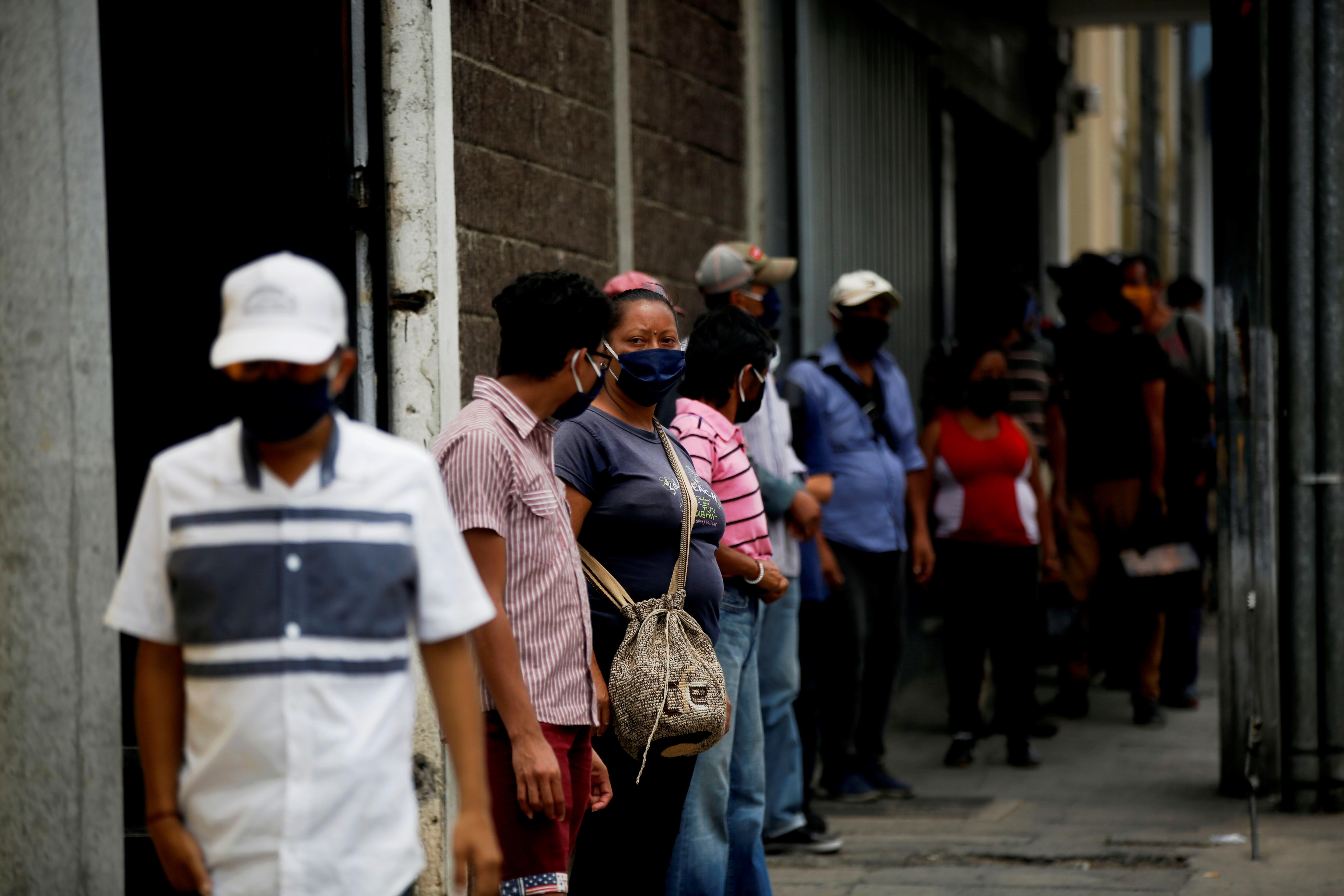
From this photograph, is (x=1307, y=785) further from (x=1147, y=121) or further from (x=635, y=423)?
(x=1147, y=121)

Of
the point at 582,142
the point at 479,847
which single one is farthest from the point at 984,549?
the point at 479,847

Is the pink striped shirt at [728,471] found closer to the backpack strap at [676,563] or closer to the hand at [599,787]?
the backpack strap at [676,563]

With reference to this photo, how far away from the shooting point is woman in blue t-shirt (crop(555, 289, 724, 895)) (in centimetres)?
403

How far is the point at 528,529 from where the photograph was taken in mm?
3568

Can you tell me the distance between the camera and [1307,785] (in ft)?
21.7

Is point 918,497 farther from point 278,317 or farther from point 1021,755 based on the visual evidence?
point 278,317

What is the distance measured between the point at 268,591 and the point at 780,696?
359 centimetres

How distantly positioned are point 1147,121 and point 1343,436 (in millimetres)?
18457

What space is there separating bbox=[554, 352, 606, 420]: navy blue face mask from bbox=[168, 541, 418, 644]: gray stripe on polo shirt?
1193 millimetres

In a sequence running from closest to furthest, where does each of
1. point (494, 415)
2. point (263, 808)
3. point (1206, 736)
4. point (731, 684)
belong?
1. point (263, 808)
2. point (494, 415)
3. point (731, 684)
4. point (1206, 736)

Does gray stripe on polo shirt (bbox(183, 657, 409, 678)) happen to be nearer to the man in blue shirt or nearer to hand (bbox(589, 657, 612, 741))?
hand (bbox(589, 657, 612, 741))

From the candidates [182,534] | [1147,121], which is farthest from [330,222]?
[1147,121]

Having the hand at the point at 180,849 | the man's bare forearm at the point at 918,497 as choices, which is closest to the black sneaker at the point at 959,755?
the man's bare forearm at the point at 918,497

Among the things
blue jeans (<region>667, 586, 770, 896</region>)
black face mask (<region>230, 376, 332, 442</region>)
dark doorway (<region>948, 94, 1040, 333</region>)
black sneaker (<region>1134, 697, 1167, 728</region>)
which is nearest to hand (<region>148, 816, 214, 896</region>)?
black face mask (<region>230, 376, 332, 442</region>)
